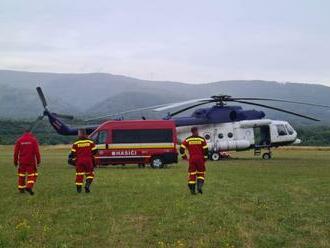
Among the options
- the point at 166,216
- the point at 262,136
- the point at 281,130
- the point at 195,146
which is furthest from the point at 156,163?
the point at 166,216

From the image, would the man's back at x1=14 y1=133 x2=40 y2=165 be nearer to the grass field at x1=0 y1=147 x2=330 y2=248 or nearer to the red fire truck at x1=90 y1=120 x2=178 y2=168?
the grass field at x1=0 y1=147 x2=330 y2=248

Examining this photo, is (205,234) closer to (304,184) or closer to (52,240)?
(52,240)

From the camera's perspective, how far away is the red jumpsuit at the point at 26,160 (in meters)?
15.8

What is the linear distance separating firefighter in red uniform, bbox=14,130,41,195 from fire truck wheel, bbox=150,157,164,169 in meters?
12.9

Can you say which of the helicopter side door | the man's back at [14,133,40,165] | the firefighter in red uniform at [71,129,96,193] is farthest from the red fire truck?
the man's back at [14,133,40,165]

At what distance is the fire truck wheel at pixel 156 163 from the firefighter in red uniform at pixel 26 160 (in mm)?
12912

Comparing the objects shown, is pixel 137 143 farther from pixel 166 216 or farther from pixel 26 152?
pixel 166 216

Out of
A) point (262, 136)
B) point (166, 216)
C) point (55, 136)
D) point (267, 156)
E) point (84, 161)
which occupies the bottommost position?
point (55, 136)

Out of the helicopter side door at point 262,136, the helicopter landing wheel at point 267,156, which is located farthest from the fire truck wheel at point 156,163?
the helicopter landing wheel at point 267,156

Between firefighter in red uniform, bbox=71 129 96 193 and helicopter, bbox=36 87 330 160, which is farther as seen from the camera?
helicopter, bbox=36 87 330 160

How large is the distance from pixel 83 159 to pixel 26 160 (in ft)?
5.24

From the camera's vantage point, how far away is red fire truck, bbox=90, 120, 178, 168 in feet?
94.1

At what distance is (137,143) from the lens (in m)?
28.8

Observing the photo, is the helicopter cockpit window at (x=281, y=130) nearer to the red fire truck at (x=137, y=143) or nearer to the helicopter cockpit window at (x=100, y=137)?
the red fire truck at (x=137, y=143)
